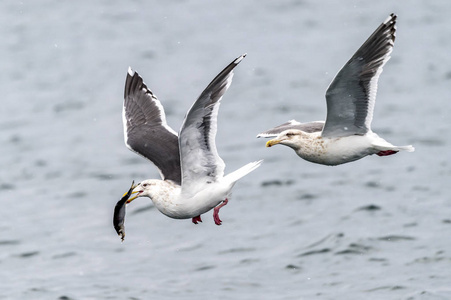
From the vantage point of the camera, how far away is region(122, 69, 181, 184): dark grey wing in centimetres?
1503

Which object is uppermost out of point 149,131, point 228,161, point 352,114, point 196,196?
point 352,114

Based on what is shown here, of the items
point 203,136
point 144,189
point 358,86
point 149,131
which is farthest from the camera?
point 149,131

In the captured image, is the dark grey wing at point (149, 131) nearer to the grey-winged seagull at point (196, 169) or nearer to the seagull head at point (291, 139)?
the grey-winged seagull at point (196, 169)

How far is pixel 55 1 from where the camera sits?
54594 millimetres

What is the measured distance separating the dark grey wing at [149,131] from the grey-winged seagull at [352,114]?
1.62 meters

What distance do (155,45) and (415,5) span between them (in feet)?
44.8

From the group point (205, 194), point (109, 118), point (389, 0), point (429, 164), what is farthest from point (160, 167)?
point (389, 0)

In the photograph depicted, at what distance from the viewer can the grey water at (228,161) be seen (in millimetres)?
31766

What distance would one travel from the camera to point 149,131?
16.2m

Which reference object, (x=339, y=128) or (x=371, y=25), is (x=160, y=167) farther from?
(x=371, y=25)

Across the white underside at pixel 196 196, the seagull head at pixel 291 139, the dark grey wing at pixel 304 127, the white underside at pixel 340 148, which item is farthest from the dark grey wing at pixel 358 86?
the white underside at pixel 196 196

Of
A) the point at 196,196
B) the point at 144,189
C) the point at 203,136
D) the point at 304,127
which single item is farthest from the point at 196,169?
the point at 304,127

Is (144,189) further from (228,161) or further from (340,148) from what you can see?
(228,161)

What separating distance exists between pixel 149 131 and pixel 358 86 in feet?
12.0
